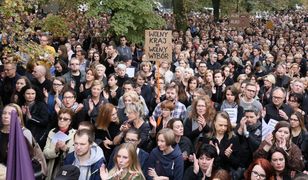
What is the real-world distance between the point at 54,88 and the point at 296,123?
164 inches

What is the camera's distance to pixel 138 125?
7.77 metres

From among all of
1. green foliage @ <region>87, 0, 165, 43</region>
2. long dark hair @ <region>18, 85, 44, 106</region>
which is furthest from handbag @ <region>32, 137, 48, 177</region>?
green foliage @ <region>87, 0, 165, 43</region>

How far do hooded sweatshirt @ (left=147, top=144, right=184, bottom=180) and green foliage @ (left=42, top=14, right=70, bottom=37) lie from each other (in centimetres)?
1264

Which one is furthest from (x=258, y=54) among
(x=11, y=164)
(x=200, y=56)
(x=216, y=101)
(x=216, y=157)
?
(x=11, y=164)

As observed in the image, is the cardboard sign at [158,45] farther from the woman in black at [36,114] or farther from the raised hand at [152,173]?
the raised hand at [152,173]

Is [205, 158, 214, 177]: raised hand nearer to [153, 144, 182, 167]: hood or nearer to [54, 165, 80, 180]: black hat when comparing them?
[153, 144, 182, 167]: hood

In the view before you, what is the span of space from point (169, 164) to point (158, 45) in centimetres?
638

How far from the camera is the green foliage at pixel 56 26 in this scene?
18.6 m

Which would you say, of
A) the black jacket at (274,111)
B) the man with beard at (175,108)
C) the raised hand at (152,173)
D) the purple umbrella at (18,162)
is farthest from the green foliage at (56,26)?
the purple umbrella at (18,162)

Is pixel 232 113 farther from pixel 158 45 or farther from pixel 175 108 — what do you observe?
pixel 158 45

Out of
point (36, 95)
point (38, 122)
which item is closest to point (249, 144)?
point (38, 122)

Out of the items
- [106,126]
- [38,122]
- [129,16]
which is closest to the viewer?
[106,126]

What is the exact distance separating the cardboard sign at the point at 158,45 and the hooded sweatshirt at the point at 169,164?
20.0 ft

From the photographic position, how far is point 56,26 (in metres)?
18.6
